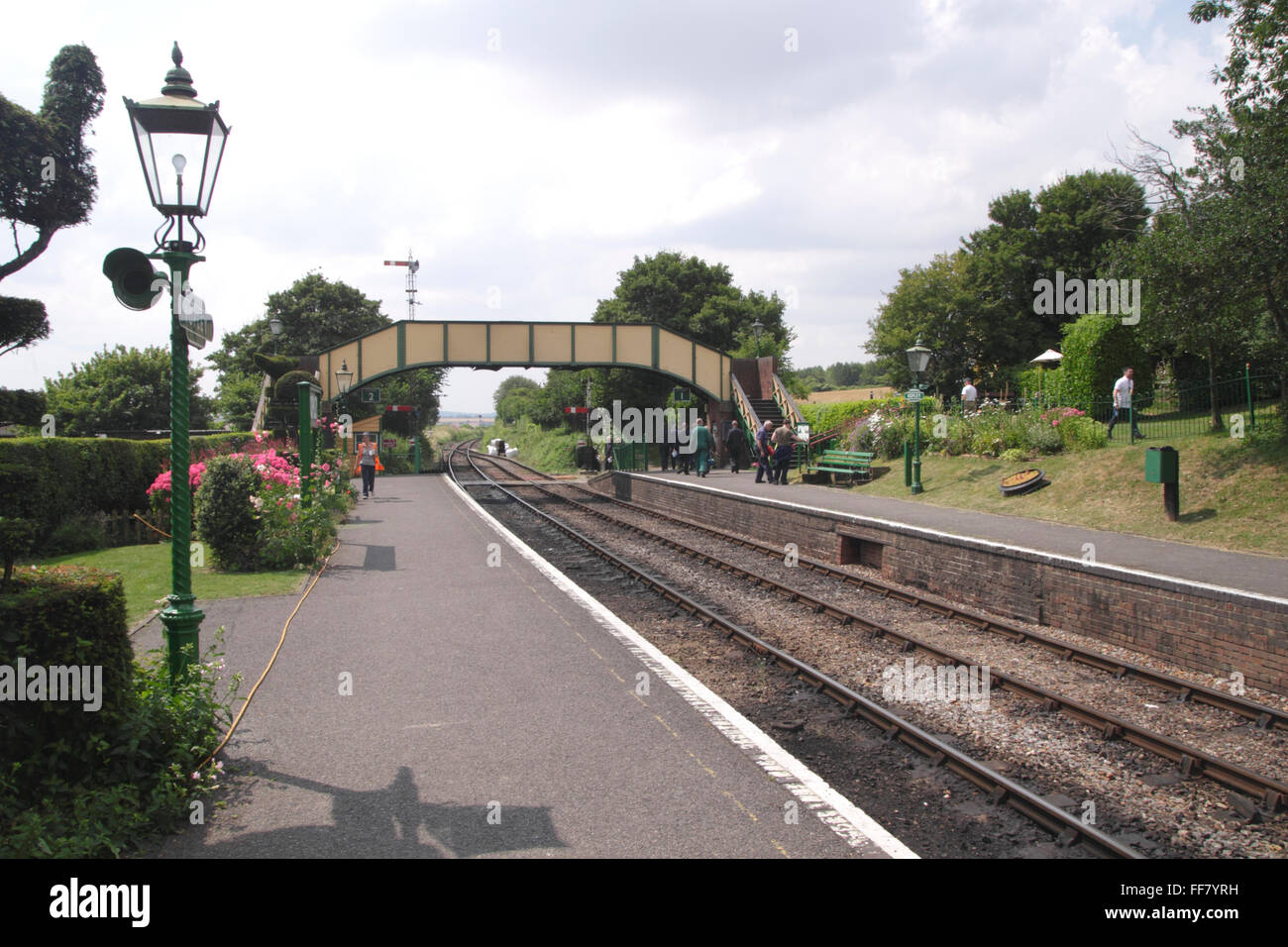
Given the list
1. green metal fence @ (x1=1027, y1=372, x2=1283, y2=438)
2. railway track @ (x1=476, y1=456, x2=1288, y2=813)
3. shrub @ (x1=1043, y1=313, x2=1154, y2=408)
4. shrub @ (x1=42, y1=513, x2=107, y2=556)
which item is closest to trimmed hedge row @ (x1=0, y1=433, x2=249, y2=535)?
shrub @ (x1=42, y1=513, x2=107, y2=556)

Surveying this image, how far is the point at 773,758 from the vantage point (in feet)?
16.3

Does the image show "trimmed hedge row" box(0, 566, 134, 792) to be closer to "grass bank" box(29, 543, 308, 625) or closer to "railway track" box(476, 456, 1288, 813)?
"grass bank" box(29, 543, 308, 625)

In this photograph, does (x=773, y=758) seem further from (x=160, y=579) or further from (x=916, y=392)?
(x=916, y=392)

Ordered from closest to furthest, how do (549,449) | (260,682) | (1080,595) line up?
(260,682), (1080,595), (549,449)

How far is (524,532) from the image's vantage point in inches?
758

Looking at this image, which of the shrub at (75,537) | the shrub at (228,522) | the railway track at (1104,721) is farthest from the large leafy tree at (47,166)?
the railway track at (1104,721)

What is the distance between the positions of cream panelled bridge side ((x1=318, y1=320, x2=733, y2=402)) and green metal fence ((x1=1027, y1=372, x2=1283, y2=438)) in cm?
1348

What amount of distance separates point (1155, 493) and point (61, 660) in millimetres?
14620

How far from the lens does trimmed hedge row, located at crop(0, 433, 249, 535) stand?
39.5 ft

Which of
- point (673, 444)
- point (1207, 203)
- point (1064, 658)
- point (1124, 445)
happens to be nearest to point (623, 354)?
point (673, 444)

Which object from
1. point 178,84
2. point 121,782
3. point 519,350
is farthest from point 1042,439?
point 519,350

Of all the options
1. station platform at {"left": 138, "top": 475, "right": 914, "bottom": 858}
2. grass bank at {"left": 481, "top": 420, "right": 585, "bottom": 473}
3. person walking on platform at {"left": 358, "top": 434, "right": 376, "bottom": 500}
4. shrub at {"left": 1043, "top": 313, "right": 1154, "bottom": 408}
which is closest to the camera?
station platform at {"left": 138, "top": 475, "right": 914, "bottom": 858}

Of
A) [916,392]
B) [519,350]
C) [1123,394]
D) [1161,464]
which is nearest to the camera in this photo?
[1161,464]
